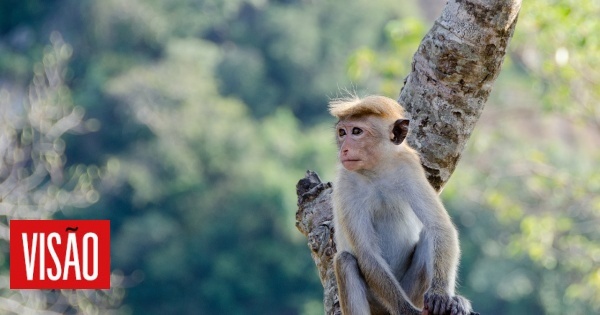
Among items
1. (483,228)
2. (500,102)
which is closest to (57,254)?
(500,102)

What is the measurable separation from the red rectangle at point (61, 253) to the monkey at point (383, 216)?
425cm

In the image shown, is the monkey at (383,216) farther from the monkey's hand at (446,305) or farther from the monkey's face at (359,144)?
the monkey's hand at (446,305)

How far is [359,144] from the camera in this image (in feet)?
21.6

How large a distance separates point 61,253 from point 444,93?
17.5 ft

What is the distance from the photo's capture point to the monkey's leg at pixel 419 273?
6.38 metres

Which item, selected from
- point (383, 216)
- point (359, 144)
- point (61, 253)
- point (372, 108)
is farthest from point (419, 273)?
point (61, 253)

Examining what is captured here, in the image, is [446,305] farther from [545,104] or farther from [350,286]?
[545,104]

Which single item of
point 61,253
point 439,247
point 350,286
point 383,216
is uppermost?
point 61,253

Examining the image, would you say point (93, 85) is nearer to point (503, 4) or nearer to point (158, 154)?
point (158, 154)

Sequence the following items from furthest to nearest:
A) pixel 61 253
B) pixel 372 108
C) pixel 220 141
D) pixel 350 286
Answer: pixel 220 141 < pixel 61 253 < pixel 372 108 < pixel 350 286

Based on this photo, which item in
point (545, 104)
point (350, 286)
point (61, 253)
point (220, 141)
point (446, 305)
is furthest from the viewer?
point (220, 141)

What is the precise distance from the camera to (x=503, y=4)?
20.2 ft

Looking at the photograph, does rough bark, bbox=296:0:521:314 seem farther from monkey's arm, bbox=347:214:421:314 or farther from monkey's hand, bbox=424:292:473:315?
monkey's hand, bbox=424:292:473:315

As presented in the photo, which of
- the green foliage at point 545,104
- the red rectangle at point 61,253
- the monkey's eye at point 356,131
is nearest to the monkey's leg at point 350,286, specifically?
the monkey's eye at point 356,131
